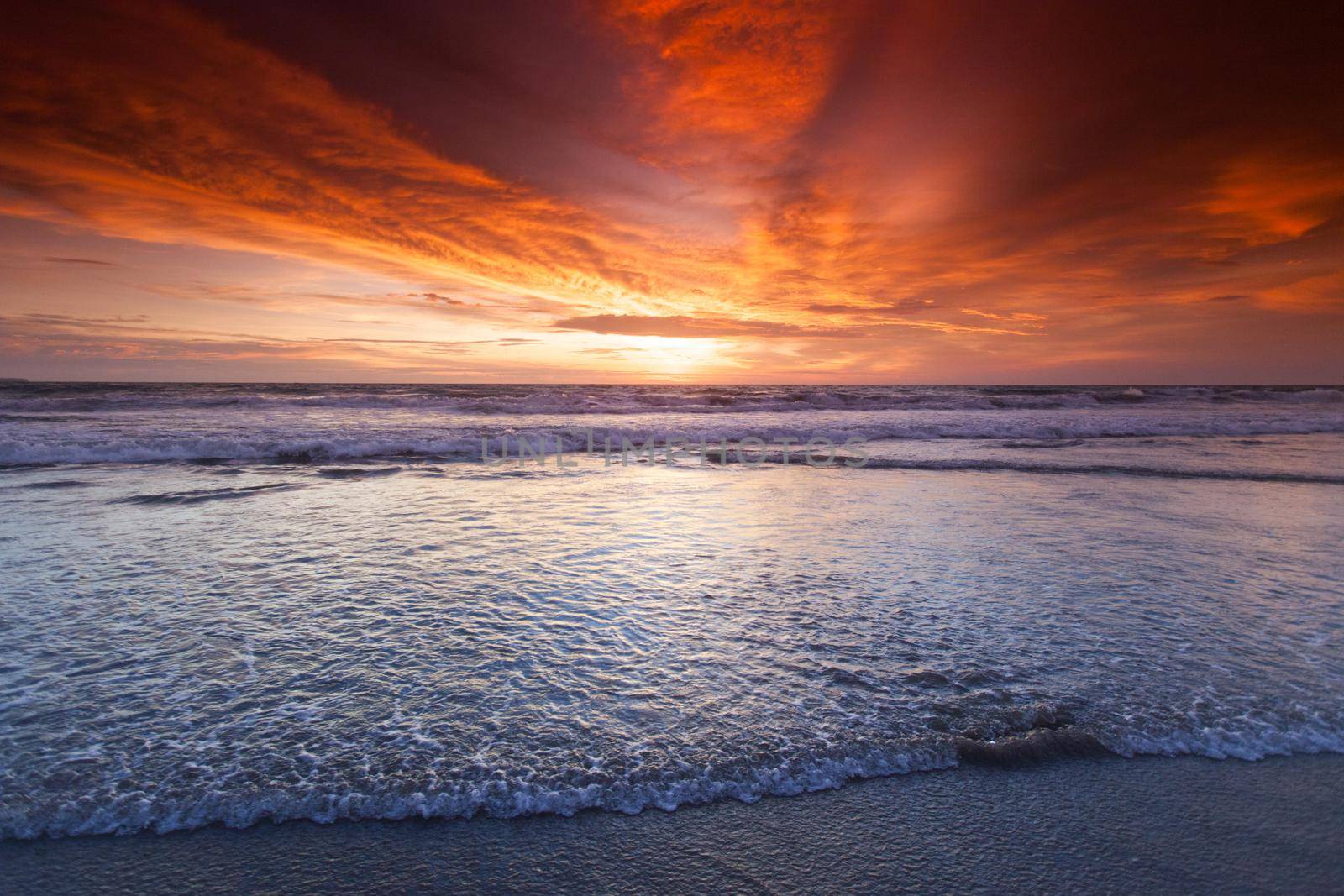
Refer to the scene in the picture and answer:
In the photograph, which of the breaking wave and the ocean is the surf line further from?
the breaking wave

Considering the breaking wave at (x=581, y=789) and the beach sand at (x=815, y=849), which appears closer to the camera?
the beach sand at (x=815, y=849)

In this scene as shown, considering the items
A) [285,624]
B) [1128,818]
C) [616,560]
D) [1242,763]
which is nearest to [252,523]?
[285,624]

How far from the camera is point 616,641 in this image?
4.15m

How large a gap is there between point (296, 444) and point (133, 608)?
13035mm

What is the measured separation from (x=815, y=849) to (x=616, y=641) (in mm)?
1956

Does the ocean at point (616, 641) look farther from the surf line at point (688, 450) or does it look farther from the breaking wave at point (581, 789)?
the surf line at point (688, 450)

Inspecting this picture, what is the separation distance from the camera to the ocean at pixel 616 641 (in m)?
2.82

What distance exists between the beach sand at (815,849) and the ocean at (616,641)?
0.10 meters

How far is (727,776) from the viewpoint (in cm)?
278

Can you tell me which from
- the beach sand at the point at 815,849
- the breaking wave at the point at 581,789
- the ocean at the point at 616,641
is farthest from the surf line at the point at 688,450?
the beach sand at the point at 815,849

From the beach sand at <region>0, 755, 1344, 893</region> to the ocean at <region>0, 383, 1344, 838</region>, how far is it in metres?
0.10

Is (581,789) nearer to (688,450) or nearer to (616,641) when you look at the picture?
(616,641)

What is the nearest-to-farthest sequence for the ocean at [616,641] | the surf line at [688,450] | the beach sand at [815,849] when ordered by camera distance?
the beach sand at [815,849] < the ocean at [616,641] < the surf line at [688,450]

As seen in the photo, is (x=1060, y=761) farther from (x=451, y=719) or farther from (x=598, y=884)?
(x=451, y=719)
